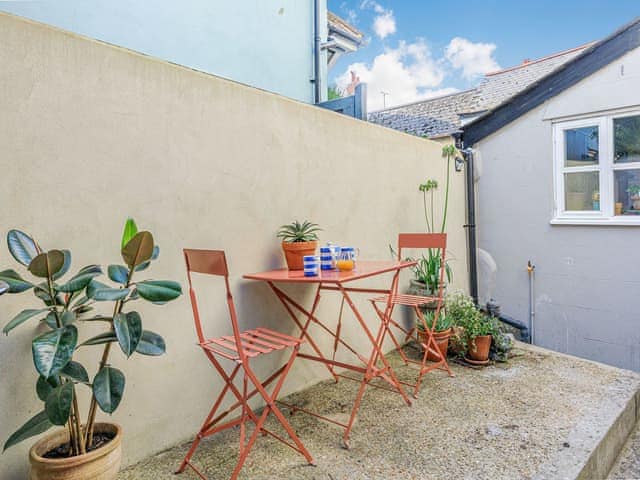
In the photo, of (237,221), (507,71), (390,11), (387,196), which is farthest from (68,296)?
(390,11)

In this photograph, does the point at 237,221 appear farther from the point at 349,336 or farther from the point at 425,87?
the point at 425,87

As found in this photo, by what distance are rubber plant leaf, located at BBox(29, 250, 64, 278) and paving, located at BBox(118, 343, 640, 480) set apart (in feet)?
3.99

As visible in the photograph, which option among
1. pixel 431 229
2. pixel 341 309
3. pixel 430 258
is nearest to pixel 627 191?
pixel 431 229

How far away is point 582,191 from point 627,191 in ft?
1.40

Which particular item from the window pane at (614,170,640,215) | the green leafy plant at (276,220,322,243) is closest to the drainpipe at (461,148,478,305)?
the window pane at (614,170,640,215)

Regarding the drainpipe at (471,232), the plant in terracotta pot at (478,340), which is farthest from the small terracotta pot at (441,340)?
the drainpipe at (471,232)

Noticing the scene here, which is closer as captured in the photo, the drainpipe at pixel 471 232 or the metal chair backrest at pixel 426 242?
the metal chair backrest at pixel 426 242

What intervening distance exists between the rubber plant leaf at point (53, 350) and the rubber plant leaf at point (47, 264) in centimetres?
22

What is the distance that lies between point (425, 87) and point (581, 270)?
8811 millimetres

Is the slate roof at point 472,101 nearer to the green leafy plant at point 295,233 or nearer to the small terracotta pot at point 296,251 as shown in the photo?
the green leafy plant at point 295,233

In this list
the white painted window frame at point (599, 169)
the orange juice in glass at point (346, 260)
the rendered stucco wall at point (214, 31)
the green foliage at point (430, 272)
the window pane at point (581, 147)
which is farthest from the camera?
the window pane at point (581, 147)

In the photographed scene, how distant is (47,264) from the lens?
4.94 ft

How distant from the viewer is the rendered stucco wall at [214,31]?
3.51 m

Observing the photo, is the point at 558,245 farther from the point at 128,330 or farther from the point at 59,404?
the point at 59,404
